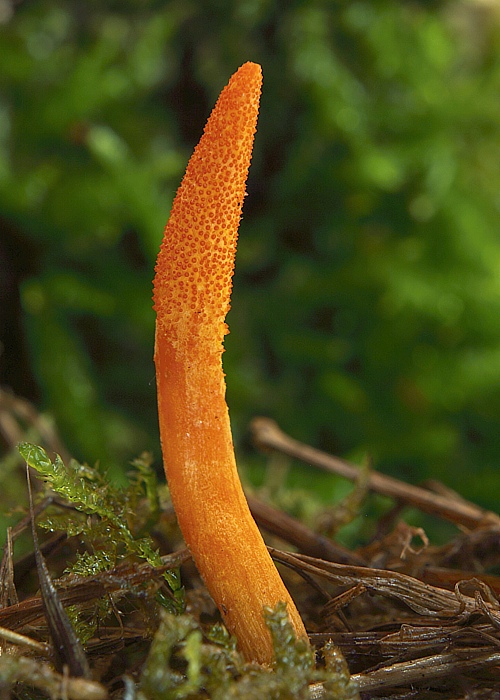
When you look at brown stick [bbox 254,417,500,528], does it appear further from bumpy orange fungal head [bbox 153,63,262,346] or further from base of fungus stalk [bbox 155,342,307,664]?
bumpy orange fungal head [bbox 153,63,262,346]

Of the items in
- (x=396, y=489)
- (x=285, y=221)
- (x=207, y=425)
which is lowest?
(x=396, y=489)

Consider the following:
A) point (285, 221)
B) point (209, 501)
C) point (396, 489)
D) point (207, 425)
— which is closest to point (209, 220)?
point (207, 425)

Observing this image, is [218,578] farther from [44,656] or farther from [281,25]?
[281,25]

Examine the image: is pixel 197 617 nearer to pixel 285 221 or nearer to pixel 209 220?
pixel 209 220

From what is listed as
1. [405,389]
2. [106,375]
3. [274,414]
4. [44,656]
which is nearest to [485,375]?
[405,389]

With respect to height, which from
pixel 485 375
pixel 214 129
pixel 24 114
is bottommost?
pixel 485 375

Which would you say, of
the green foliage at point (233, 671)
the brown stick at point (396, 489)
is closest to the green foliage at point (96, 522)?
the green foliage at point (233, 671)
